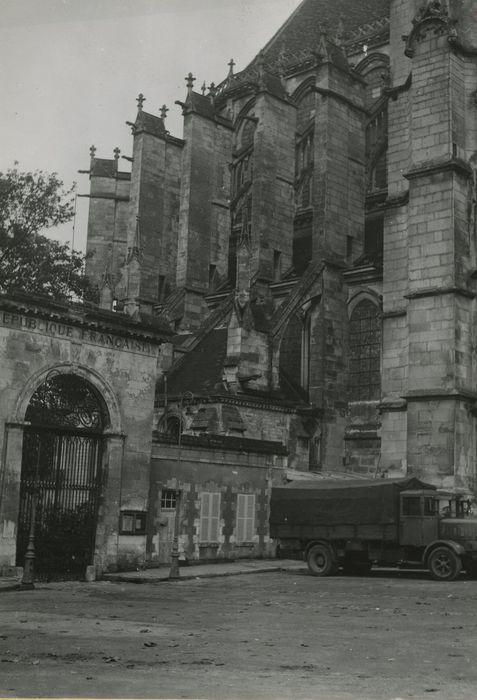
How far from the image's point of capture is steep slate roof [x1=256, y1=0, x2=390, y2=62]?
42.8m

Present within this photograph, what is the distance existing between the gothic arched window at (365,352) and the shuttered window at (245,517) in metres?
9.27

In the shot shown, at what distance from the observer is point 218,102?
4506cm

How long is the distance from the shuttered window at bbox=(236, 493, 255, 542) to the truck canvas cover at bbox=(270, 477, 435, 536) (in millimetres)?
2047

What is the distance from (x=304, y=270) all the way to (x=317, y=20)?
1832 centimetres

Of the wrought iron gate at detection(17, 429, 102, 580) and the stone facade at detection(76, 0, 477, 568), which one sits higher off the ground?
the stone facade at detection(76, 0, 477, 568)

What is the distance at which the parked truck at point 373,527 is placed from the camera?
17.9 m

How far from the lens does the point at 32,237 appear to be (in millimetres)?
27875

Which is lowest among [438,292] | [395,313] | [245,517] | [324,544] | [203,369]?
[324,544]

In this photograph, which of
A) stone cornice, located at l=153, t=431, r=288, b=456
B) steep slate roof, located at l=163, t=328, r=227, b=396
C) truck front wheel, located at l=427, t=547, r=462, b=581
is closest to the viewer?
truck front wheel, located at l=427, t=547, r=462, b=581

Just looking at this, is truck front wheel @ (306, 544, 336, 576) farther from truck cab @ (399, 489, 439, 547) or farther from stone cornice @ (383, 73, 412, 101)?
A: stone cornice @ (383, 73, 412, 101)

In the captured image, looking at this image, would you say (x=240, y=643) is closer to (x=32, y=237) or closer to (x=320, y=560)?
(x=320, y=560)

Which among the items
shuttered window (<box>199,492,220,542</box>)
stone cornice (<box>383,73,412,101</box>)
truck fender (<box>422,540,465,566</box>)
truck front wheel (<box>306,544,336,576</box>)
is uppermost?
stone cornice (<box>383,73,412,101</box>)

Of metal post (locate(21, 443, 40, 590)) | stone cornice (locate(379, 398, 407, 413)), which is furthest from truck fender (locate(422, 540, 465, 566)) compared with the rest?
stone cornice (locate(379, 398, 407, 413))

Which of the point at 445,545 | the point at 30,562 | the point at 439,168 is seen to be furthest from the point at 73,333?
the point at 439,168
